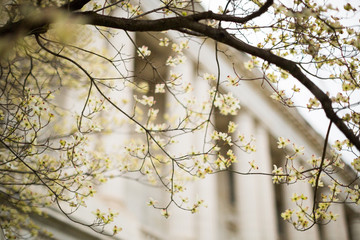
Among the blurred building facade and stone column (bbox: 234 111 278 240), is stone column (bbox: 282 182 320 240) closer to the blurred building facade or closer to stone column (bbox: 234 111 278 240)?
the blurred building facade

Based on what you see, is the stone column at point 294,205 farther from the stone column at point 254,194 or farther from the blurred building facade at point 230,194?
the stone column at point 254,194

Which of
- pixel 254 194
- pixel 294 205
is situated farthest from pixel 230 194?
pixel 254 194

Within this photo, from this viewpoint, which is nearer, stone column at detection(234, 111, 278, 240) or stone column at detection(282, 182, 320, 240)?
stone column at detection(234, 111, 278, 240)

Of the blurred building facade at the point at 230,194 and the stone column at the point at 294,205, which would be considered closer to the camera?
the blurred building facade at the point at 230,194

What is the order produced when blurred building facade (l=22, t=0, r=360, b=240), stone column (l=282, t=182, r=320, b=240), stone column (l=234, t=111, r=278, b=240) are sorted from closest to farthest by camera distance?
blurred building facade (l=22, t=0, r=360, b=240), stone column (l=234, t=111, r=278, b=240), stone column (l=282, t=182, r=320, b=240)

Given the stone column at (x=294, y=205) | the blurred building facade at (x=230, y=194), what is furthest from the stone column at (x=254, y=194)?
the stone column at (x=294, y=205)

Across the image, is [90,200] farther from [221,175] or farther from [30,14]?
[221,175]

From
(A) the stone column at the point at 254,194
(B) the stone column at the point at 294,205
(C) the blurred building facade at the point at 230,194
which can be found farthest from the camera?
(B) the stone column at the point at 294,205

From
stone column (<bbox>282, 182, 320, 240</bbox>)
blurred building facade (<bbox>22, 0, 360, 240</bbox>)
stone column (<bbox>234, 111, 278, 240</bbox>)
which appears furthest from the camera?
stone column (<bbox>282, 182, 320, 240</bbox>)

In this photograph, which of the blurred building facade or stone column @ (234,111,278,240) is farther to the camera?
stone column @ (234,111,278,240)

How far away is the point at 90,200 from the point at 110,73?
198 inches

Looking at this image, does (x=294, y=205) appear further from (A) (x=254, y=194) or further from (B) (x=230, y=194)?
(A) (x=254, y=194)

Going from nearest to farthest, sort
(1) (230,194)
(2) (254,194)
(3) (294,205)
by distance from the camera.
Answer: (2) (254,194), (1) (230,194), (3) (294,205)

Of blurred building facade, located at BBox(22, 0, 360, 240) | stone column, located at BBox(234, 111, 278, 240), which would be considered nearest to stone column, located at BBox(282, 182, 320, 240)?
blurred building facade, located at BBox(22, 0, 360, 240)
